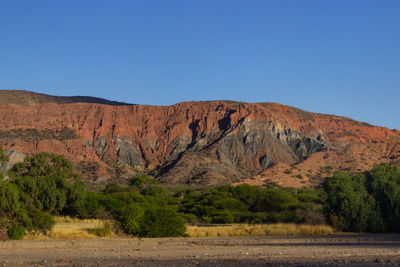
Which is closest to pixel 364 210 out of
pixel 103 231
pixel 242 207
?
pixel 103 231

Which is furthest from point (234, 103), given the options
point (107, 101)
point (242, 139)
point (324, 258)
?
point (324, 258)

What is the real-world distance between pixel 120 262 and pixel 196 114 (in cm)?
14123

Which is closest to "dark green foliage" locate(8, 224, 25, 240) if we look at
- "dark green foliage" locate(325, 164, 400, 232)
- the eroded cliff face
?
"dark green foliage" locate(325, 164, 400, 232)

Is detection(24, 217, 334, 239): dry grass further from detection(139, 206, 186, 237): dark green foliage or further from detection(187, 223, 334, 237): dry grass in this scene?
detection(139, 206, 186, 237): dark green foliage

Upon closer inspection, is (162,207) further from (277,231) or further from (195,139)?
(195,139)

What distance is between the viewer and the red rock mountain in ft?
367

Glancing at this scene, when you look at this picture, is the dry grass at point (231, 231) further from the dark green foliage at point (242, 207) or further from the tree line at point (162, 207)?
the dark green foliage at point (242, 207)

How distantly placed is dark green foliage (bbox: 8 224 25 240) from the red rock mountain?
256 ft

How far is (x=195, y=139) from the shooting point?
142875mm

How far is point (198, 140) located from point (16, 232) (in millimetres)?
116023

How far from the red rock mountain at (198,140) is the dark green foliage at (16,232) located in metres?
77.9

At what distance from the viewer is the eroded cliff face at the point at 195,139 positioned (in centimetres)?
11438

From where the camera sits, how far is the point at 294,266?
36.6 ft

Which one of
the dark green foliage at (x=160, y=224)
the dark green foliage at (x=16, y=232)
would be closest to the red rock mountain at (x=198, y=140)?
the dark green foliage at (x=160, y=224)
